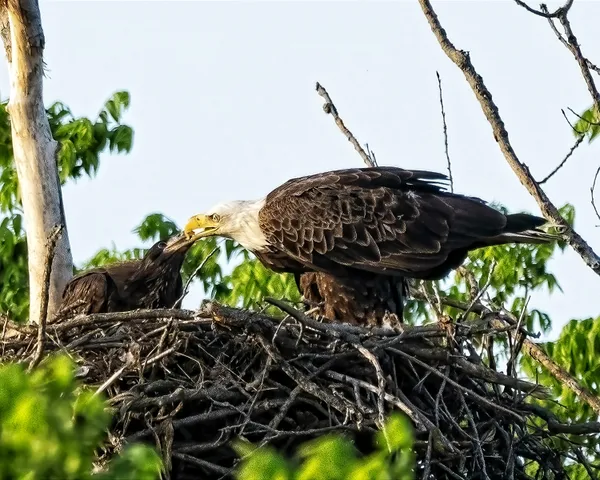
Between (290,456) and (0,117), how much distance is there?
16.3 ft

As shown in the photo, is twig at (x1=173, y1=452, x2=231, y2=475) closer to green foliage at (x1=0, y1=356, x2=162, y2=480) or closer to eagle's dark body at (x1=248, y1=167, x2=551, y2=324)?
eagle's dark body at (x1=248, y1=167, x2=551, y2=324)

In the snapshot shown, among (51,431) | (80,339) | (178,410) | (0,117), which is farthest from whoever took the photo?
(0,117)

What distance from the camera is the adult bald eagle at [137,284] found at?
8.81 m

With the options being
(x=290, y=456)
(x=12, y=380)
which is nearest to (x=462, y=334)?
(x=290, y=456)

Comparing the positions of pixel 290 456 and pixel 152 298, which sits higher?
pixel 152 298

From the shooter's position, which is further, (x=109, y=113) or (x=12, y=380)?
(x=109, y=113)

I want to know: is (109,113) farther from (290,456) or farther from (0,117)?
(290,456)

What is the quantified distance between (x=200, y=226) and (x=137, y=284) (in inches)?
23.1

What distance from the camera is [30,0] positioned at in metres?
8.77

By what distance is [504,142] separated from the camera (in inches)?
274

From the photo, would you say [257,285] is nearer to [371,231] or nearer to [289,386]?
[371,231]

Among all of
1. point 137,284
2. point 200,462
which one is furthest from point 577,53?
point 137,284

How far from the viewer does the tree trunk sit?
8.83 metres

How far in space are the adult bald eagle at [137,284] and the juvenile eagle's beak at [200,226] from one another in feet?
0.22
